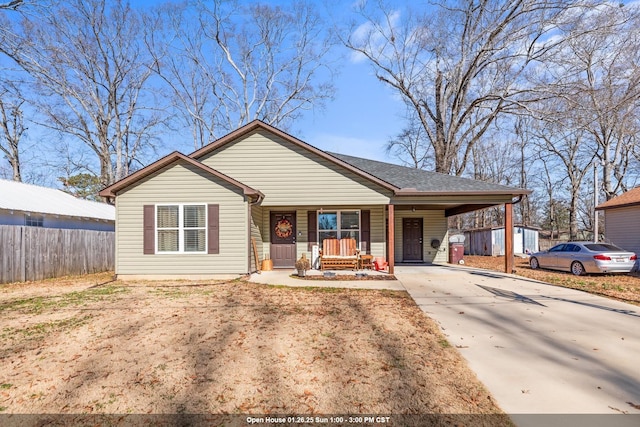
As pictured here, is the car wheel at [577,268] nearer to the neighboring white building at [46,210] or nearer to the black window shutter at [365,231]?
the black window shutter at [365,231]

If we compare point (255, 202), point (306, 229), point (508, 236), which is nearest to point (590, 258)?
point (508, 236)

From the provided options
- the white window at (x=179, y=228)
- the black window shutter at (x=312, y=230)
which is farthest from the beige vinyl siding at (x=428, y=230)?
the white window at (x=179, y=228)

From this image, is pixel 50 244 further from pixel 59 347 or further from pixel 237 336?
pixel 237 336

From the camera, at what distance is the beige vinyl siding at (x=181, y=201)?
9906mm

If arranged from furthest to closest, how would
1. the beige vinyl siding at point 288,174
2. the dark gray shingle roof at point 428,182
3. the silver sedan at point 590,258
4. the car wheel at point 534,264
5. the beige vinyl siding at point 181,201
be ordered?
the car wheel at point 534,264, the beige vinyl siding at point 288,174, the dark gray shingle roof at point 428,182, the silver sedan at point 590,258, the beige vinyl siding at point 181,201

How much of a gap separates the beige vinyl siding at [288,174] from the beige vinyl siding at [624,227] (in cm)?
1067

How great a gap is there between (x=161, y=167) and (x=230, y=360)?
772 centimetres

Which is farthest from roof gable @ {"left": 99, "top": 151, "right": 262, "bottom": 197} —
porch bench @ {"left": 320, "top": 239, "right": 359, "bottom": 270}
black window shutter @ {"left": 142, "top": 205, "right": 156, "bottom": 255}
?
porch bench @ {"left": 320, "top": 239, "right": 359, "bottom": 270}

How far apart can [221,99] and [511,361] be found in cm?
2618

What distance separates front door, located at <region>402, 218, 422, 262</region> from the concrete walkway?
5622 mm

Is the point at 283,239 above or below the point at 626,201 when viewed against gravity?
below

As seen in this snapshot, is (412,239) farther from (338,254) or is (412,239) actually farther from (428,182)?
(338,254)

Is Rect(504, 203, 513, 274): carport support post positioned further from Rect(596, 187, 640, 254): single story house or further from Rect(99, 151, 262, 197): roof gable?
Rect(99, 151, 262, 197): roof gable

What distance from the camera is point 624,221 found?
45.0 feet
